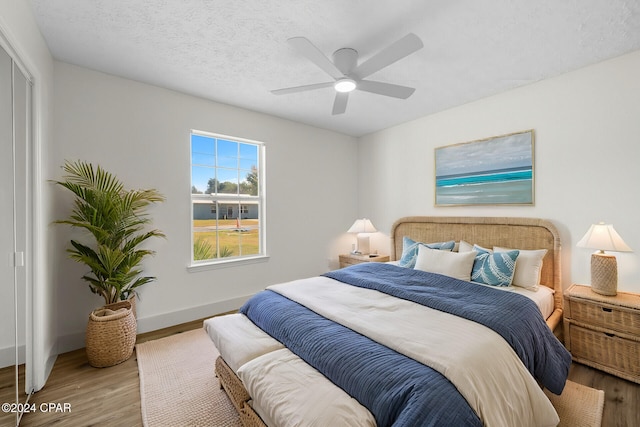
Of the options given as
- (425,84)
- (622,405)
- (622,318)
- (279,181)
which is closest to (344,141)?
(279,181)

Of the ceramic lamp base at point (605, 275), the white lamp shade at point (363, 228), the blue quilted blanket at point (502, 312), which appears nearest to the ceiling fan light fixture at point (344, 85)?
the blue quilted blanket at point (502, 312)

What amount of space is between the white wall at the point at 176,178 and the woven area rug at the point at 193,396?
0.74 meters

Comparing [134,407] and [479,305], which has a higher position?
[479,305]

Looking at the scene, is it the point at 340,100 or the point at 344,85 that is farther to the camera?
the point at 340,100

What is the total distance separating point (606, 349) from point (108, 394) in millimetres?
3824

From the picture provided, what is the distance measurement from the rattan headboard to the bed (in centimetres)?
21

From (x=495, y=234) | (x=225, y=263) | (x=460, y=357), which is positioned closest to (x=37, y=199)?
(x=225, y=263)

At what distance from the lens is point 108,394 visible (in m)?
1.98

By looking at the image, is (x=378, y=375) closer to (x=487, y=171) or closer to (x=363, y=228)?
(x=487, y=171)

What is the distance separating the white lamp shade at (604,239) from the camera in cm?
224

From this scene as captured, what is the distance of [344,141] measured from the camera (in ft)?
15.6

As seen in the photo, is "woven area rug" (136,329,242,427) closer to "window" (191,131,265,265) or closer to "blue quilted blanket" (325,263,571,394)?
"window" (191,131,265,265)

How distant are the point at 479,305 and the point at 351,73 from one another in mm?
2019

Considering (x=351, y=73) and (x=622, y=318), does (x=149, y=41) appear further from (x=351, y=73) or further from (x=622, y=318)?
(x=622, y=318)
